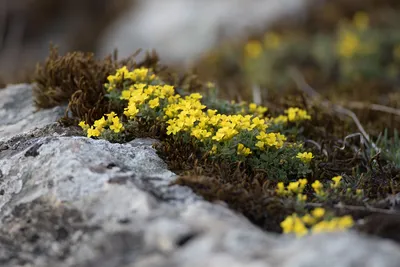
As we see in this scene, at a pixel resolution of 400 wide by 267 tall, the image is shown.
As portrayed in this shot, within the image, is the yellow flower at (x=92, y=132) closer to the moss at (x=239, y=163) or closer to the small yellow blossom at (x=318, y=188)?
the moss at (x=239, y=163)

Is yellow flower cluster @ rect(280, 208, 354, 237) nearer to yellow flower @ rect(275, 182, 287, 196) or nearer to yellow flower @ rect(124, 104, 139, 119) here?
yellow flower @ rect(275, 182, 287, 196)

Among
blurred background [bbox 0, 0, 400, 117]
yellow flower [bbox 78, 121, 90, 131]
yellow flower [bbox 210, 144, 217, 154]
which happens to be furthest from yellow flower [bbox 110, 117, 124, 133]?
blurred background [bbox 0, 0, 400, 117]

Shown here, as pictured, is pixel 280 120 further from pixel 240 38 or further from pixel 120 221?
pixel 240 38

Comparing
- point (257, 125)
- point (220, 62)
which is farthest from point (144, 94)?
point (220, 62)

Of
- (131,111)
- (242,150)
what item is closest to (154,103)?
(131,111)

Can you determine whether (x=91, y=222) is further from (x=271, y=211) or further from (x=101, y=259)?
(x=271, y=211)

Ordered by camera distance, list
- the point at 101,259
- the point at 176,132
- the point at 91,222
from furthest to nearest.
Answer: the point at 176,132 → the point at 91,222 → the point at 101,259
